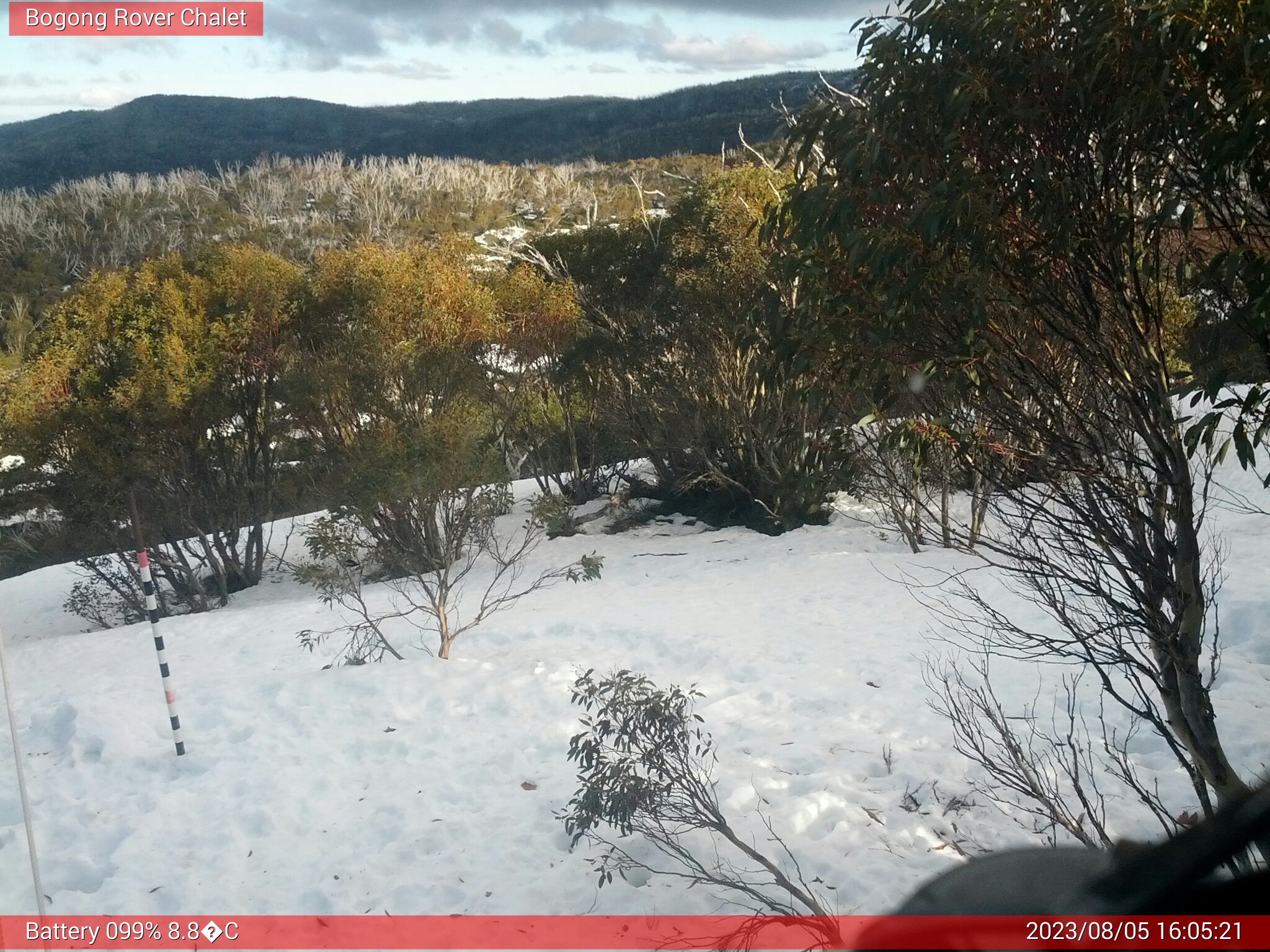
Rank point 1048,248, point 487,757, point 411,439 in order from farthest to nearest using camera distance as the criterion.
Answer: point 411,439 < point 487,757 < point 1048,248

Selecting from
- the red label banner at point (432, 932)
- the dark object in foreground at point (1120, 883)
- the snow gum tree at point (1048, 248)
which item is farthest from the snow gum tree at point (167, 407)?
the dark object in foreground at point (1120, 883)

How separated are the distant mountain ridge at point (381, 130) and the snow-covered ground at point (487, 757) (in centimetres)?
764

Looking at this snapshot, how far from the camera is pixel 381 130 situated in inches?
2112

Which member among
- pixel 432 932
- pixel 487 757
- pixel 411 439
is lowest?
pixel 487 757

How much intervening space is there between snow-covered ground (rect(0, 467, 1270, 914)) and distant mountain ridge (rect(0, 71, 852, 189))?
301 inches

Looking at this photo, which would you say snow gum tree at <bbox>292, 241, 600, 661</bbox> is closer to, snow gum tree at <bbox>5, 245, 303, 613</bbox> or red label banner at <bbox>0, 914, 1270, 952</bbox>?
snow gum tree at <bbox>5, 245, 303, 613</bbox>

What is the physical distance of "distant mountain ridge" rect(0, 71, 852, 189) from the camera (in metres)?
25.2

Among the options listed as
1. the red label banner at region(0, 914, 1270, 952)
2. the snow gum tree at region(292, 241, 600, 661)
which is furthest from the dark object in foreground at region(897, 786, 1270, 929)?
the snow gum tree at region(292, 241, 600, 661)

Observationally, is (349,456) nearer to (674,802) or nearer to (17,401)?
(17,401)

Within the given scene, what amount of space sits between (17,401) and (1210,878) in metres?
13.3

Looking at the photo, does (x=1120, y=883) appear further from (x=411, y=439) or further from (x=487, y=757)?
(x=411, y=439)

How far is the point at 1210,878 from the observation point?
0.98m

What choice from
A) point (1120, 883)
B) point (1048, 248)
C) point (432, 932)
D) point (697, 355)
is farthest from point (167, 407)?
point (1120, 883)

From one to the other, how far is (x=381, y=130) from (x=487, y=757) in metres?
54.9
